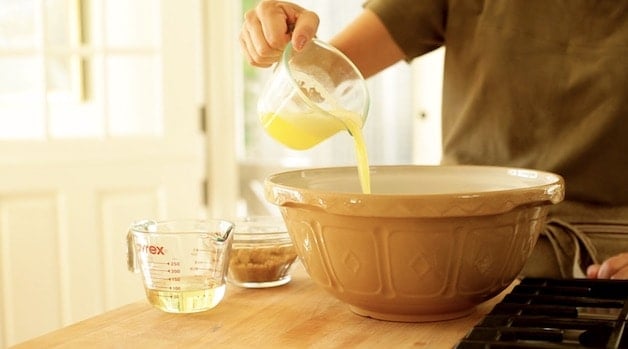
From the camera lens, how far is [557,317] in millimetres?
792

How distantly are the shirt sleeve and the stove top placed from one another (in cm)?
48

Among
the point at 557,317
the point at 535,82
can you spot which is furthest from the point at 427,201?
the point at 535,82

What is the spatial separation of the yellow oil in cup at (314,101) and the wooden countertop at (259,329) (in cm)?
17

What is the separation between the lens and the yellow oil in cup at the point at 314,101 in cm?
97

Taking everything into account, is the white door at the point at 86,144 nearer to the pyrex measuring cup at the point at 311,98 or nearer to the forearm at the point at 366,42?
the forearm at the point at 366,42

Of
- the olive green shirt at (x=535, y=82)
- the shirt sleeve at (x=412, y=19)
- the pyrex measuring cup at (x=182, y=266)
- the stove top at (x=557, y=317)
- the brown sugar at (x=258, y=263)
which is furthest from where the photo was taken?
the shirt sleeve at (x=412, y=19)

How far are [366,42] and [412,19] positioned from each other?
0.08 meters

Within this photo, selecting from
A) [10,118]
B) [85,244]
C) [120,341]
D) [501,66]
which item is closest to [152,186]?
[85,244]

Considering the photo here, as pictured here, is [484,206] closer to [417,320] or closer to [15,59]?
[417,320]

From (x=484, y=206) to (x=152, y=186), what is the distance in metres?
1.79

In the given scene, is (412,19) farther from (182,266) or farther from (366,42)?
(182,266)

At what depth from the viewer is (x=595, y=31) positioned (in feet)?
3.86

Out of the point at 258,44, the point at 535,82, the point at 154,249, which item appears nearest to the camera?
the point at 154,249

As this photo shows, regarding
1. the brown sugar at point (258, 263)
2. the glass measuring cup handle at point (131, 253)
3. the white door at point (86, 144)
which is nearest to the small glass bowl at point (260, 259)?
the brown sugar at point (258, 263)
